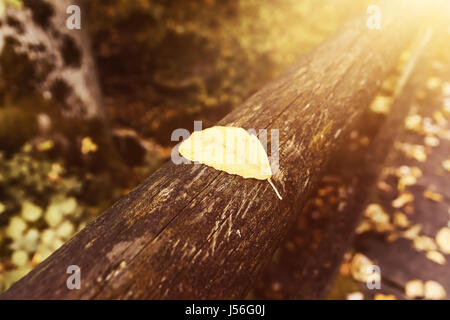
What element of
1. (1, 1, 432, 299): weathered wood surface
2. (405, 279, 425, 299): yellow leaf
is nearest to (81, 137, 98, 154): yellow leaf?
(1, 1, 432, 299): weathered wood surface

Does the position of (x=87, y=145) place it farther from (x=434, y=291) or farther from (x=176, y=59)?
(x=434, y=291)

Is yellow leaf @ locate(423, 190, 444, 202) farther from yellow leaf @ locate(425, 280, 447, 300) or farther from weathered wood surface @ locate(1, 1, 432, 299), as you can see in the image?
weathered wood surface @ locate(1, 1, 432, 299)

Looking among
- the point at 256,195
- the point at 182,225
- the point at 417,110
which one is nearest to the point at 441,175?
the point at 417,110

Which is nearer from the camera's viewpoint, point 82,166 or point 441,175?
point 82,166

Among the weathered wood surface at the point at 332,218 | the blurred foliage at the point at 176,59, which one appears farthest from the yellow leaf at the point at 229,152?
the blurred foliage at the point at 176,59

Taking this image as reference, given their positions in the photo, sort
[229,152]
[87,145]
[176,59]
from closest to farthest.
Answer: [229,152] < [87,145] < [176,59]

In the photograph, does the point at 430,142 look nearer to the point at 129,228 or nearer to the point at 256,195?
the point at 256,195

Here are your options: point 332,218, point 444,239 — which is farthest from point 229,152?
point 444,239
